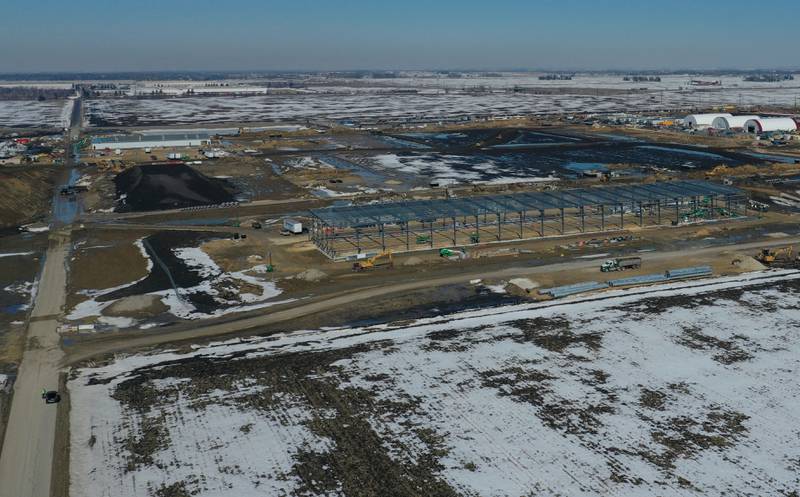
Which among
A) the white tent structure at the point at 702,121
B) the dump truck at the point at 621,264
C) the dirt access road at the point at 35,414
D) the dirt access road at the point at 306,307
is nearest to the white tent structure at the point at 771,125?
the white tent structure at the point at 702,121

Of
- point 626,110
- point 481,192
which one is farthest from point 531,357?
point 626,110

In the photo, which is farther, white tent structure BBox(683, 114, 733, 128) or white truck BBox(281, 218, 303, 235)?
white tent structure BBox(683, 114, 733, 128)

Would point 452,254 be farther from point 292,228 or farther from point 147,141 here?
point 147,141

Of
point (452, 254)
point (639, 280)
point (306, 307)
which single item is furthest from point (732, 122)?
point (306, 307)

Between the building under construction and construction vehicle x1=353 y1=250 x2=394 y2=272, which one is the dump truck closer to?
the building under construction

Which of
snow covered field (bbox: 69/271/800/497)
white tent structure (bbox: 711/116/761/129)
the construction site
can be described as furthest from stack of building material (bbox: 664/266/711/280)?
white tent structure (bbox: 711/116/761/129)

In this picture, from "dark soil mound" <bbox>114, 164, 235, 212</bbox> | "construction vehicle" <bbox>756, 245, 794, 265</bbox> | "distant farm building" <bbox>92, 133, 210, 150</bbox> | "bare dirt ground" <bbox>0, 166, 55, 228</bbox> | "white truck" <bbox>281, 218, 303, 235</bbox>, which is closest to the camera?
"construction vehicle" <bbox>756, 245, 794, 265</bbox>
